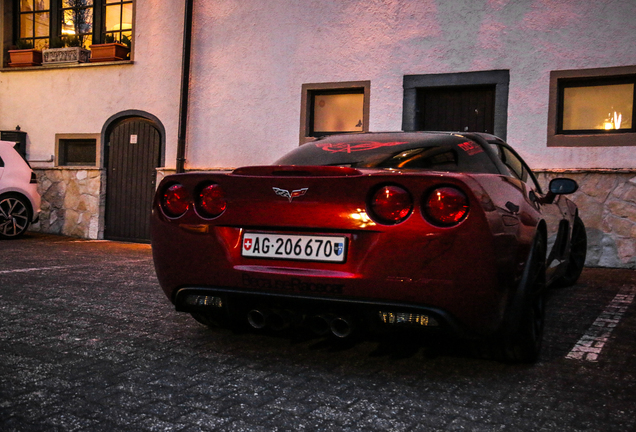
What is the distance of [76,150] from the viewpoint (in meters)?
13.1

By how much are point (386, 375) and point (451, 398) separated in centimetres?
42

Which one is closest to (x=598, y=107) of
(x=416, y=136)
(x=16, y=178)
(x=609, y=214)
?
(x=609, y=214)

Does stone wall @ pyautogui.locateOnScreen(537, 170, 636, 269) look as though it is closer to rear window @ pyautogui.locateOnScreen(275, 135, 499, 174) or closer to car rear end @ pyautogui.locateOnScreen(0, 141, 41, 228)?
rear window @ pyautogui.locateOnScreen(275, 135, 499, 174)

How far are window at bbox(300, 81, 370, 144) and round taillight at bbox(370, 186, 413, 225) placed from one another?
300 inches

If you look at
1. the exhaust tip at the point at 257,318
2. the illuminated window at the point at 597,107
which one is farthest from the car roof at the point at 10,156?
the exhaust tip at the point at 257,318

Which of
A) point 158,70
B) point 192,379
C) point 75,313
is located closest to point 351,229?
point 192,379

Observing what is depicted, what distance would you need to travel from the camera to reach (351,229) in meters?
3.04

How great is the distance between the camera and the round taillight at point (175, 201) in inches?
137

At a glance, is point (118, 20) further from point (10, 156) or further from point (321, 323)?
point (321, 323)

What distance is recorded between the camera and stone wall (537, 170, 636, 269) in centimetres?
872

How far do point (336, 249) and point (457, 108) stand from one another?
24.7ft

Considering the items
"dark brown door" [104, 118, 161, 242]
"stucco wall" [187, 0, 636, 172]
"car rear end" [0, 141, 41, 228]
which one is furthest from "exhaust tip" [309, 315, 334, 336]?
"car rear end" [0, 141, 41, 228]

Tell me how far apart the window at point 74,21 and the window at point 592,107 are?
8.05 metres

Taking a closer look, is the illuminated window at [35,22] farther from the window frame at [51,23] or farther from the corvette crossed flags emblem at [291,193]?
the corvette crossed flags emblem at [291,193]
